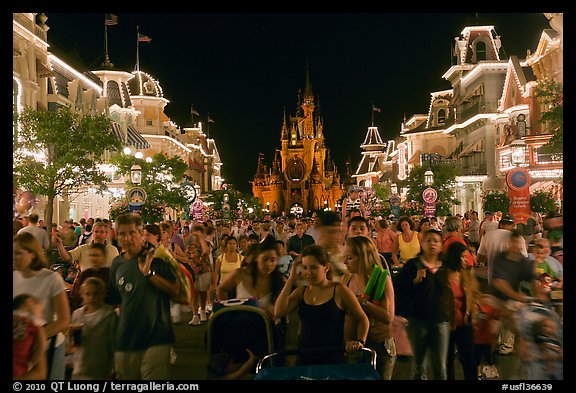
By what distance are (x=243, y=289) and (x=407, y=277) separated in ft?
6.13

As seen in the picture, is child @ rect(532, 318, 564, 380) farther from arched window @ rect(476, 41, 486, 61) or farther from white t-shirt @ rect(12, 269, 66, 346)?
arched window @ rect(476, 41, 486, 61)

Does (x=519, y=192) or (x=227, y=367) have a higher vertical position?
(x=519, y=192)

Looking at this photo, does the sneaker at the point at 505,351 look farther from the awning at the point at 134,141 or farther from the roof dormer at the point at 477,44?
the roof dormer at the point at 477,44

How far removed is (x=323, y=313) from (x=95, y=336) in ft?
7.08

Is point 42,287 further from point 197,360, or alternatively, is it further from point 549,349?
point 549,349

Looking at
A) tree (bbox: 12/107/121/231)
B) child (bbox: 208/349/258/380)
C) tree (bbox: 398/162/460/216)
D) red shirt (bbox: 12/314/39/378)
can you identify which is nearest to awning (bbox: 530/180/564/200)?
tree (bbox: 398/162/460/216)

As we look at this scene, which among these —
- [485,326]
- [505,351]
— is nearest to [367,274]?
[485,326]

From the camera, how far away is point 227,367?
601 cm

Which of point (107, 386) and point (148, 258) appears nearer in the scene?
point (107, 386)

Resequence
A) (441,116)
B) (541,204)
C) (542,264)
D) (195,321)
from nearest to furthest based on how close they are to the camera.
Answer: (542,264)
(195,321)
(541,204)
(441,116)

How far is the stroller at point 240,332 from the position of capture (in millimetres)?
6129

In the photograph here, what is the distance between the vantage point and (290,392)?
503 centimetres
